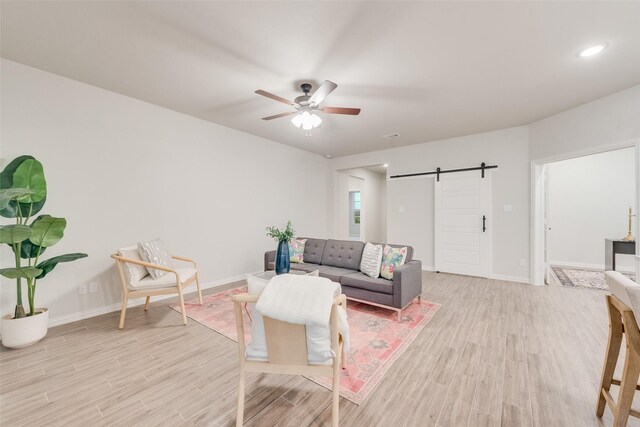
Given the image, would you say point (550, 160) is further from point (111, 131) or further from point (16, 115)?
point (16, 115)

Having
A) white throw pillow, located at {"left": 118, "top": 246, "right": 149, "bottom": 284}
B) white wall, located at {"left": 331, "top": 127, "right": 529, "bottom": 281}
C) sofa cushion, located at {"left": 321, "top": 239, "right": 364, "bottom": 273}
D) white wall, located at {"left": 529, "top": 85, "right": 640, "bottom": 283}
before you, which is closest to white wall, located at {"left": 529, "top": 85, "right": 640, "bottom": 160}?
white wall, located at {"left": 529, "top": 85, "right": 640, "bottom": 283}

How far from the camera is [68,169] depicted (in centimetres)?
286

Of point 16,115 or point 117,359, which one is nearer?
point 117,359

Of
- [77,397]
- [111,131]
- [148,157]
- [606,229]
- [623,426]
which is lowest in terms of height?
[77,397]

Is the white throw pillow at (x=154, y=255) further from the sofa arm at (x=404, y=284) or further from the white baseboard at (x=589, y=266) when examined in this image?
the white baseboard at (x=589, y=266)

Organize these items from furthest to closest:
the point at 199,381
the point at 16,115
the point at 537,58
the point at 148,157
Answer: the point at 148,157
the point at 16,115
the point at 537,58
the point at 199,381

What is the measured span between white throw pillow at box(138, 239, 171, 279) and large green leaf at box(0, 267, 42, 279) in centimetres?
83

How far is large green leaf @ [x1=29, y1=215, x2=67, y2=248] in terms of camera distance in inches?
Answer: 91.7

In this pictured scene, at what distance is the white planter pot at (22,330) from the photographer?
2.24 m

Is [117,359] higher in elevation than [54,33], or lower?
lower

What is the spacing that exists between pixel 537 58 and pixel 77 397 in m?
4.73

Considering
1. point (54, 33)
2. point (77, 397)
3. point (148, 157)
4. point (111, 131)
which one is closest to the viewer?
point (77, 397)

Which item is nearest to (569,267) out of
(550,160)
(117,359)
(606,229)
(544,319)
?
(606,229)

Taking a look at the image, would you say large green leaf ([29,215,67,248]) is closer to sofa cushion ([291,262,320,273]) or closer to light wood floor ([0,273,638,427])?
light wood floor ([0,273,638,427])
